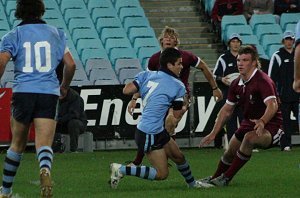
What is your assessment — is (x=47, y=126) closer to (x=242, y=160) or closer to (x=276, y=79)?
(x=242, y=160)

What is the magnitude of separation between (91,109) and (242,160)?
25.7 feet

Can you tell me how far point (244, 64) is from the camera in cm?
1303

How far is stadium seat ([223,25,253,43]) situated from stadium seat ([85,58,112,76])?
123 inches

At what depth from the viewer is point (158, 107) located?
12.6 meters

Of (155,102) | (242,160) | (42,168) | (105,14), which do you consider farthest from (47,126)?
(105,14)

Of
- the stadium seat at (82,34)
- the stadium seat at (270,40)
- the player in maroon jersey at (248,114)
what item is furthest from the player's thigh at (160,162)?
the stadium seat at (270,40)

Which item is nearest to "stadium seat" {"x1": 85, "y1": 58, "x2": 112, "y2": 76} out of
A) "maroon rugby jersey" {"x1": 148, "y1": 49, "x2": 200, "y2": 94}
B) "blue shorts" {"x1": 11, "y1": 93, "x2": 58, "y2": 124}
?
"maroon rugby jersey" {"x1": 148, "y1": 49, "x2": 200, "y2": 94}

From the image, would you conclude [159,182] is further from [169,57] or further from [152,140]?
[169,57]

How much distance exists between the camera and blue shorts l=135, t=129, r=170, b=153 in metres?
12.5

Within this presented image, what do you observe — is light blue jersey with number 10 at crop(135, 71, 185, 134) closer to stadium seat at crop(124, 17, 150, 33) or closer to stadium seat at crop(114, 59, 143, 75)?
stadium seat at crop(114, 59, 143, 75)

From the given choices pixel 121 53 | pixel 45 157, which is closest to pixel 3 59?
pixel 45 157

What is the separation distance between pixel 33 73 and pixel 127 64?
1093 centimetres

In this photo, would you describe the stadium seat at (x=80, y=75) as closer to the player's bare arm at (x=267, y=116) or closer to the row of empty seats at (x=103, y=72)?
the row of empty seats at (x=103, y=72)

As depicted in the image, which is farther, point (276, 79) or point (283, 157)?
point (276, 79)
